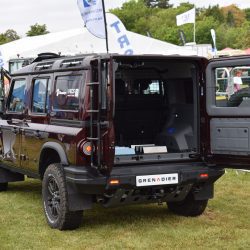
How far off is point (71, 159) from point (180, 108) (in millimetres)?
1696

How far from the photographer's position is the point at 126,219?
6895mm

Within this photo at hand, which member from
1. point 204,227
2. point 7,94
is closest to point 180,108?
point 204,227

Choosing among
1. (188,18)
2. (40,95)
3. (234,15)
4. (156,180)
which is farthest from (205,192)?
(234,15)

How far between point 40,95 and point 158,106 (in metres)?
1.48

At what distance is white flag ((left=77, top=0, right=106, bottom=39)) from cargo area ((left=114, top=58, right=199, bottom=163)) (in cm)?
315

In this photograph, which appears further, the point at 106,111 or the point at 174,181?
the point at 174,181

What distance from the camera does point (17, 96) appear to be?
769cm

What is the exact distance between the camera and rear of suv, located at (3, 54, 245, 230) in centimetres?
573

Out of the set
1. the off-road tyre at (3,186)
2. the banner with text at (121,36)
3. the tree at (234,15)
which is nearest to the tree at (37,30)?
the tree at (234,15)

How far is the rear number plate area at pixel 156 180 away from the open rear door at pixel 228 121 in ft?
1.97

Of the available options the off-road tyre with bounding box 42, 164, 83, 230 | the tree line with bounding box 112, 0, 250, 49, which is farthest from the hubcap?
the tree line with bounding box 112, 0, 250, 49

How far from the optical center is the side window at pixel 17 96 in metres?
7.47

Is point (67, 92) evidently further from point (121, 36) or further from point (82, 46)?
point (82, 46)

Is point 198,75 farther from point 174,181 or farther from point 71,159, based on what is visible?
point 71,159
